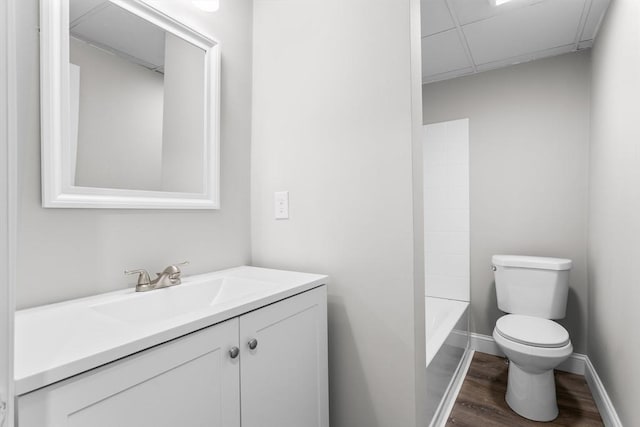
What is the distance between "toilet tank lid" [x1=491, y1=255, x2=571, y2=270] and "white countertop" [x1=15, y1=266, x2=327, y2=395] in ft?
5.93

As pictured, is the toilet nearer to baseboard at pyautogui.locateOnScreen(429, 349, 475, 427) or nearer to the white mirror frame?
baseboard at pyautogui.locateOnScreen(429, 349, 475, 427)

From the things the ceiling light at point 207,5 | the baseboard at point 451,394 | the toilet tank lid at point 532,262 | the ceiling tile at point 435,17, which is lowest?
the baseboard at point 451,394

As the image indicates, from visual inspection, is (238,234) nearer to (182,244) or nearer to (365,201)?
(182,244)

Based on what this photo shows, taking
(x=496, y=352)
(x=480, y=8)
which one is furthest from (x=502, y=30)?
(x=496, y=352)

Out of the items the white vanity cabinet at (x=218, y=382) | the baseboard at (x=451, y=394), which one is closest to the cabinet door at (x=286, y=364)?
the white vanity cabinet at (x=218, y=382)

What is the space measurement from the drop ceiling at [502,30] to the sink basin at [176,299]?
1.73 metres

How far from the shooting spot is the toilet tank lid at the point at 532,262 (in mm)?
2078

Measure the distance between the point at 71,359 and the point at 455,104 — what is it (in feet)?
9.31

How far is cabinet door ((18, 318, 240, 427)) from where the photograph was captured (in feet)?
1.77

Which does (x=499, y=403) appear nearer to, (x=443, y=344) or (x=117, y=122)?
(x=443, y=344)

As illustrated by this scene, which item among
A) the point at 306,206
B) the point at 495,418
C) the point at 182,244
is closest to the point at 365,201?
the point at 306,206

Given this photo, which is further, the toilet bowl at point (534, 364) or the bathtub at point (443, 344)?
the toilet bowl at point (534, 364)

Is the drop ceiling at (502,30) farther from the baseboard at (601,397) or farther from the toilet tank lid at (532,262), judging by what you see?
the baseboard at (601,397)

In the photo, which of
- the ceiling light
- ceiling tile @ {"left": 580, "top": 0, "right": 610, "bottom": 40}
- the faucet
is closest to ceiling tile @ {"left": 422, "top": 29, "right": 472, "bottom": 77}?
ceiling tile @ {"left": 580, "top": 0, "right": 610, "bottom": 40}
